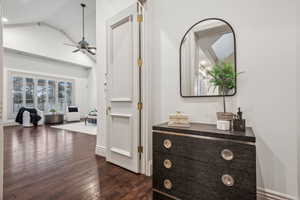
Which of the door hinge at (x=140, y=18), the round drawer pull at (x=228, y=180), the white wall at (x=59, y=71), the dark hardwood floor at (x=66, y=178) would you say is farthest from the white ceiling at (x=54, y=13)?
the round drawer pull at (x=228, y=180)

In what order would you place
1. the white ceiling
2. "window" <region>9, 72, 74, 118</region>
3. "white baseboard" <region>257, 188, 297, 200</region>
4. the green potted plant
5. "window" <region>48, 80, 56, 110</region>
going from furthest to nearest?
"window" <region>48, 80, 56, 110</region> → "window" <region>9, 72, 74, 118</region> → the white ceiling → the green potted plant → "white baseboard" <region>257, 188, 297, 200</region>

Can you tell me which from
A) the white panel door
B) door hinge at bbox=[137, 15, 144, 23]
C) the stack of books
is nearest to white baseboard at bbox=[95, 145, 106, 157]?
the white panel door

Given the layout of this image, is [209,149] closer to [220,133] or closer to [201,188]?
[220,133]

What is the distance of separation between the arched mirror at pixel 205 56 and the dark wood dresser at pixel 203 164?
0.60 meters

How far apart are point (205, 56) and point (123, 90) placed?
1.25m

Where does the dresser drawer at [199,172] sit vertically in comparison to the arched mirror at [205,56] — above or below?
below

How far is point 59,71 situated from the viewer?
755 centimetres

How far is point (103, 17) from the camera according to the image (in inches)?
106

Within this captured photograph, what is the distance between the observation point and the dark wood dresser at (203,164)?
40.8 inches

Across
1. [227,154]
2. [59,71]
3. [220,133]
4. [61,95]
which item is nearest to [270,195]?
[227,154]

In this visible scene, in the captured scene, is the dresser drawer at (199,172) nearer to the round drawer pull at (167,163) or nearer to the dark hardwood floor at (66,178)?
the round drawer pull at (167,163)

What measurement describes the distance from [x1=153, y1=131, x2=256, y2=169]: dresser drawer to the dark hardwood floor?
65 centimetres

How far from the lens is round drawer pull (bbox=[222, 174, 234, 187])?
1.08 metres

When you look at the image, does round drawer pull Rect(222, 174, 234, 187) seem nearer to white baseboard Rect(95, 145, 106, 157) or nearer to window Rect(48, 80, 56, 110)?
white baseboard Rect(95, 145, 106, 157)
